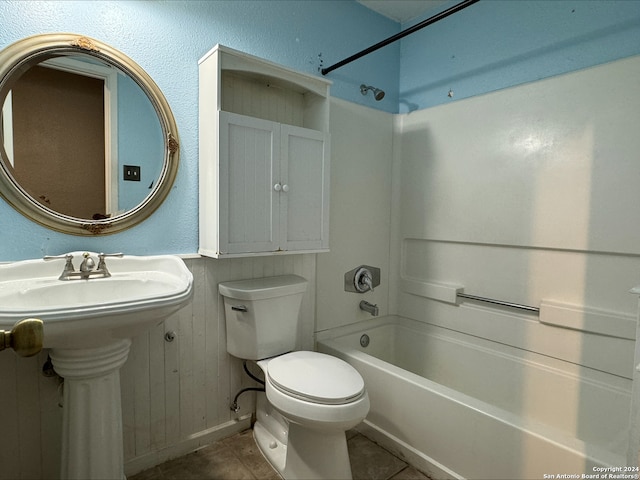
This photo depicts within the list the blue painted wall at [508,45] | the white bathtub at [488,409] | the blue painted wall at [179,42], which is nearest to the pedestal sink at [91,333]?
the blue painted wall at [179,42]

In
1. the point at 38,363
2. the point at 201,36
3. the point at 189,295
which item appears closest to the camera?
the point at 189,295

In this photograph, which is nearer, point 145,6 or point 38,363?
point 38,363

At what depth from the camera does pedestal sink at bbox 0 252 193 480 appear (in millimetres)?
943

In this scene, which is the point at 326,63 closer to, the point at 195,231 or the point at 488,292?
the point at 195,231

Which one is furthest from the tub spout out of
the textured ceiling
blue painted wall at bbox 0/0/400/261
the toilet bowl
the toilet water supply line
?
the textured ceiling

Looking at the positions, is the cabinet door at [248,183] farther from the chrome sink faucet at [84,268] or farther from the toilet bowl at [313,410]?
the toilet bowl at [313,410]

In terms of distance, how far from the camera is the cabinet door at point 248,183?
147cm

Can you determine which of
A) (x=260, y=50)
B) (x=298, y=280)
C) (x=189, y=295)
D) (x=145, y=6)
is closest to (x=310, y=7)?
(x=260, y=50)

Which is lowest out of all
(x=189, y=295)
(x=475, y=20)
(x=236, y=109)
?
(x=189, y=295)

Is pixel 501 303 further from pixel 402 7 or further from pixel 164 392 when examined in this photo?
pixel 402 7

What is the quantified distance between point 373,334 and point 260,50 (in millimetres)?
1762

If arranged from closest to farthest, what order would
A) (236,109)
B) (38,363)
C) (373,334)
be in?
1. (38,363)
2. (236,109)
3. (373,334)

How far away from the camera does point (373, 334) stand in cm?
228

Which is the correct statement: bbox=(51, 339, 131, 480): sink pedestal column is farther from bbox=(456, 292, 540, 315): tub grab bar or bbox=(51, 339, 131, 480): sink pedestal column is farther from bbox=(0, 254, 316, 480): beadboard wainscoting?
bbox=(456, 292, 540, 315): tub grab bar
